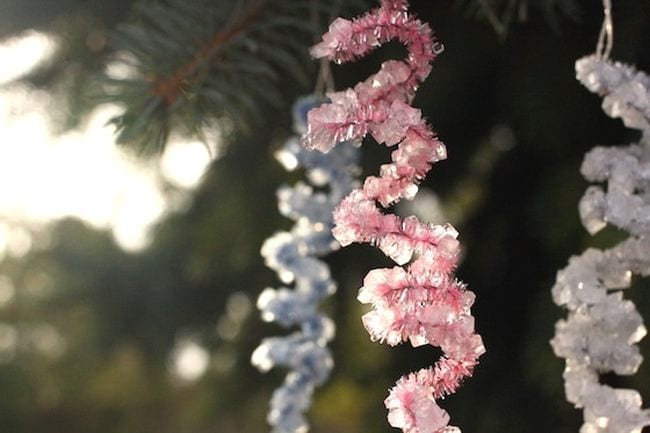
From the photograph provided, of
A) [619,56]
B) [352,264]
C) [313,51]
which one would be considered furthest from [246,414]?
[313,51]

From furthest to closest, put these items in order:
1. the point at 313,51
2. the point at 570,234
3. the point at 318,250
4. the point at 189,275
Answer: the point at 189,275 → the point at 570,234 → the point at 318,250 → the point at 313,51

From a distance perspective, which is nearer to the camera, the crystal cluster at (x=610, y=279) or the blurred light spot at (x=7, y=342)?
the crystal cluster at (x=610, y=279)

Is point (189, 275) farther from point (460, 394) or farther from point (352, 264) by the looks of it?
point (460, 394)

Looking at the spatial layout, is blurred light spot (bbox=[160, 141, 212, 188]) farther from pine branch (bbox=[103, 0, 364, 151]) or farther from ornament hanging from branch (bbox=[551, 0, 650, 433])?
ornament hanging from branch (bbox=[551, 0, 650, 433])

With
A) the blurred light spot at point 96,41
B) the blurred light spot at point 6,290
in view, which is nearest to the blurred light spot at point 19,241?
the blurred light spot at point 6,290

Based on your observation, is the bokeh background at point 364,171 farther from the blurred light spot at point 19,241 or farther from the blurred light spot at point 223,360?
the blurred light spot at point 19,241

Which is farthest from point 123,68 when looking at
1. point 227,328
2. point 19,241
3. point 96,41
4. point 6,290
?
point 6,290
